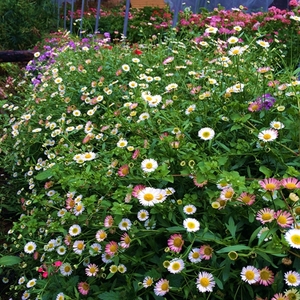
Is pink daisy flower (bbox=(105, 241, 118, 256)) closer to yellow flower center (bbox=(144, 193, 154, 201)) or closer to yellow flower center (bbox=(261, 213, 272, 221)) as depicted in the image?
yellow flower center (bbox=(144, 193, 154, 201))

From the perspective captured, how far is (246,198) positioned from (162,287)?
32cm

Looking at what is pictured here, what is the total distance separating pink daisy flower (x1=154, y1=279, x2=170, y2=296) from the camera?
1.09 meters

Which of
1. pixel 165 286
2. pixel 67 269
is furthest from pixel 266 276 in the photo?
pixel 67 269

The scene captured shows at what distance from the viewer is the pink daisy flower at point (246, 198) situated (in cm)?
107

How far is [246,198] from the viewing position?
1077mm

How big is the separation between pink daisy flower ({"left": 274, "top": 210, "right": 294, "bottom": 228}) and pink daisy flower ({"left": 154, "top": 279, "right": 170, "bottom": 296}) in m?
0.34

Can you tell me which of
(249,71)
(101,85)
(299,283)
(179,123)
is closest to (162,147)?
(179,123)

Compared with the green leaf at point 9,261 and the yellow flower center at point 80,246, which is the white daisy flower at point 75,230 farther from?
the green leaf at point 9,261

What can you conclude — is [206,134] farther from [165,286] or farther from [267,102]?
[165,286]

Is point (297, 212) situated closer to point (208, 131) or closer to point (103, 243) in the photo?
point (208, 131)

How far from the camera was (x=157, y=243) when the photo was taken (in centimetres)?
130

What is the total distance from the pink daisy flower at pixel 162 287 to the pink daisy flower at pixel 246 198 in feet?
0.96

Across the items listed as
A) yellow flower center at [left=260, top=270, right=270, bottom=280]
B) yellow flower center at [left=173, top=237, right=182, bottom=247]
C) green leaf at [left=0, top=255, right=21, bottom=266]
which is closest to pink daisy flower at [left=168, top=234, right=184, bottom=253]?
yellow flower center at [left=173, top=237, right=182, bottom=247]

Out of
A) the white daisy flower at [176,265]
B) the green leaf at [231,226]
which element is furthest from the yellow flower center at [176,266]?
the green leaf at [231,226]
